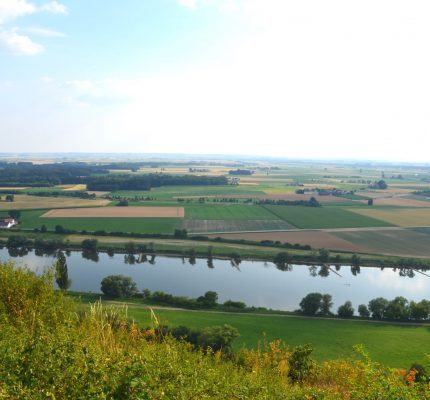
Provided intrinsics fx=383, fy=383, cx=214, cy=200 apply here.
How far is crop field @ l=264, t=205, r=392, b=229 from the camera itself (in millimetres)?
49250

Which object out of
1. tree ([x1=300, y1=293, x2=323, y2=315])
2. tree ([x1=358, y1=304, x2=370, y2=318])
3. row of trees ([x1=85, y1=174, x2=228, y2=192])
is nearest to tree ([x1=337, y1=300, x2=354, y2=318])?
tree ([x1=358, y1=304, x2=370, y2=318])

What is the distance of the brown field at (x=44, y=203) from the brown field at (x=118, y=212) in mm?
3878

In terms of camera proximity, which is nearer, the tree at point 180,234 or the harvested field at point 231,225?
the tree at point 180,234

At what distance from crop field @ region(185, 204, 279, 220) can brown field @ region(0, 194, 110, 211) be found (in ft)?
49.0

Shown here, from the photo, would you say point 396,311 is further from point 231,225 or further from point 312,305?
point 231,225

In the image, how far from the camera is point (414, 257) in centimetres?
3634

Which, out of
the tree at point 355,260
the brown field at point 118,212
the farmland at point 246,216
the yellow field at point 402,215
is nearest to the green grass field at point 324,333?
the tree at point 355,260

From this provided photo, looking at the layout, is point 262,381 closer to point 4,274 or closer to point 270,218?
point 4,274

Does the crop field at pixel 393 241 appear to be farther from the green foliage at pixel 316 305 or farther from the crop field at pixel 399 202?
the crop field at pixel 399 202

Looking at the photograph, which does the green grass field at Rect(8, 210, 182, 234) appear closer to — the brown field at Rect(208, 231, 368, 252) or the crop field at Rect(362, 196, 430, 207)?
the brown field at Rect(208, 231, 368, 252)

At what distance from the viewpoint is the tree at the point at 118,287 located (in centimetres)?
2595

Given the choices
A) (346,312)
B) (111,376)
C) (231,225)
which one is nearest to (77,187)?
(231,225)

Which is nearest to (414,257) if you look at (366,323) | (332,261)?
(332,261)

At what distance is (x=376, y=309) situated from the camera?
2447 cm
